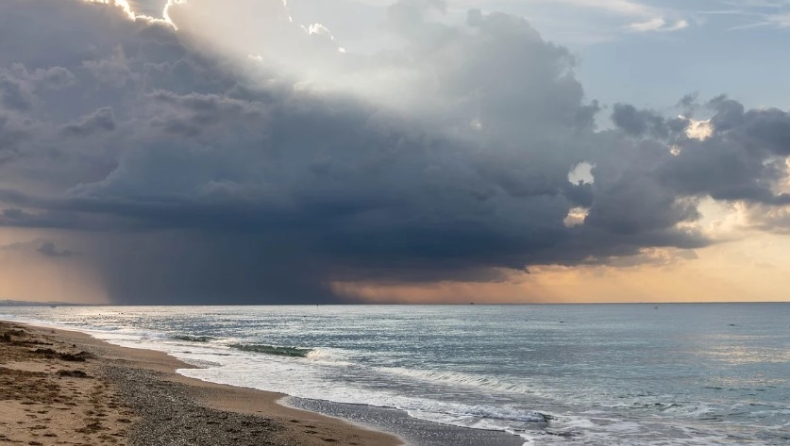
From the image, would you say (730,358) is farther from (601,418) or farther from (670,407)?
(601,418)

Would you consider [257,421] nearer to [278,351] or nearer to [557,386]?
[557,386]

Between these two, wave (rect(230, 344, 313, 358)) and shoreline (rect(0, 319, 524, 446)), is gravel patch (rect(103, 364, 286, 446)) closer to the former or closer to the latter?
shoreline (rect(0, 319, 524, 446))

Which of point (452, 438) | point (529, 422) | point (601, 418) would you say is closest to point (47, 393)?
point (452, 438)

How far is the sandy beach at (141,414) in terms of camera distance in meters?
18.6

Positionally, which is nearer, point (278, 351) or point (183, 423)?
point (183, 423)

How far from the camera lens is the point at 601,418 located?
2908 cm

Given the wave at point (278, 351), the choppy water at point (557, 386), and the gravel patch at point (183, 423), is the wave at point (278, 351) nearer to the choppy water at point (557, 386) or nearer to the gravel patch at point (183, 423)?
the choppy water at point (557, 386)

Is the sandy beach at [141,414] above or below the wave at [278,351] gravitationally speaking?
above

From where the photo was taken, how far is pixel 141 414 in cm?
2284

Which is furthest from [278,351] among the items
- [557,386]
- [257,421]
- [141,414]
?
[141,414]

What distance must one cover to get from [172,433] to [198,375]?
23.8m

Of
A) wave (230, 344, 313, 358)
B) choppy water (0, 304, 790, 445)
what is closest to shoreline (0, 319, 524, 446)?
choppy water (0, 304, 790, 445)

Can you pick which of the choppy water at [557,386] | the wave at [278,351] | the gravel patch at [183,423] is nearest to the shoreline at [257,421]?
the gravel patch at [183,423]

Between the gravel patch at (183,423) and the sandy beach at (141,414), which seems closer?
the sandy beach at (141,414)
